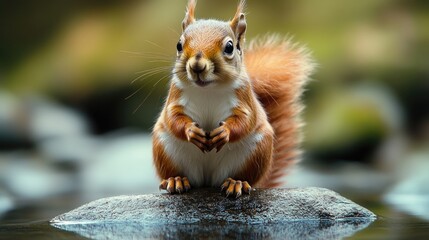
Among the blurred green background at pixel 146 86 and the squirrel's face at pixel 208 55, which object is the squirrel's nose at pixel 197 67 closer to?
the squirrel's face at pixel 208 55

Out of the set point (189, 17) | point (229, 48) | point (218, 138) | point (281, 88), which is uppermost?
point (189, 17)

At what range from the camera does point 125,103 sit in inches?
424

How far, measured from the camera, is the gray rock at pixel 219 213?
373 cm

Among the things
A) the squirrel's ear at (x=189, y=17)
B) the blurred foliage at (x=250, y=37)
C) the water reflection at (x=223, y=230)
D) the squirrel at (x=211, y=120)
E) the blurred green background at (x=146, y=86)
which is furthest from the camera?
the blurred foliage at (x=250, y=37)

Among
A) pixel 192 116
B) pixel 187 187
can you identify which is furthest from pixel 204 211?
pixel 192 116

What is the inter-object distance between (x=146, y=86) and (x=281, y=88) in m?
6.25

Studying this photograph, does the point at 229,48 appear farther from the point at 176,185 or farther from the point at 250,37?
the point at 250,37

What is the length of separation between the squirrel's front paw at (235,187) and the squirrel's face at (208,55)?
0.48 metres

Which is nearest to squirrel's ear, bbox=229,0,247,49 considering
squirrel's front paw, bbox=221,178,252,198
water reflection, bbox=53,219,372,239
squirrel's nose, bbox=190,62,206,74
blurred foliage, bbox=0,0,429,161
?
squirrel's nose, bbox=190,62,206,74

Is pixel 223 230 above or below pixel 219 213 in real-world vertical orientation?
below

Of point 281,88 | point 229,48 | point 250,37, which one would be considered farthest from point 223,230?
point 250,37

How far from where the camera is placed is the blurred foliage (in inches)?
397

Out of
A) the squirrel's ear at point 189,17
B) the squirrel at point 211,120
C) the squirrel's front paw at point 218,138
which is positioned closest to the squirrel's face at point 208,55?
the squirrel at point 211,120

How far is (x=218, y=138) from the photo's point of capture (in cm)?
365
